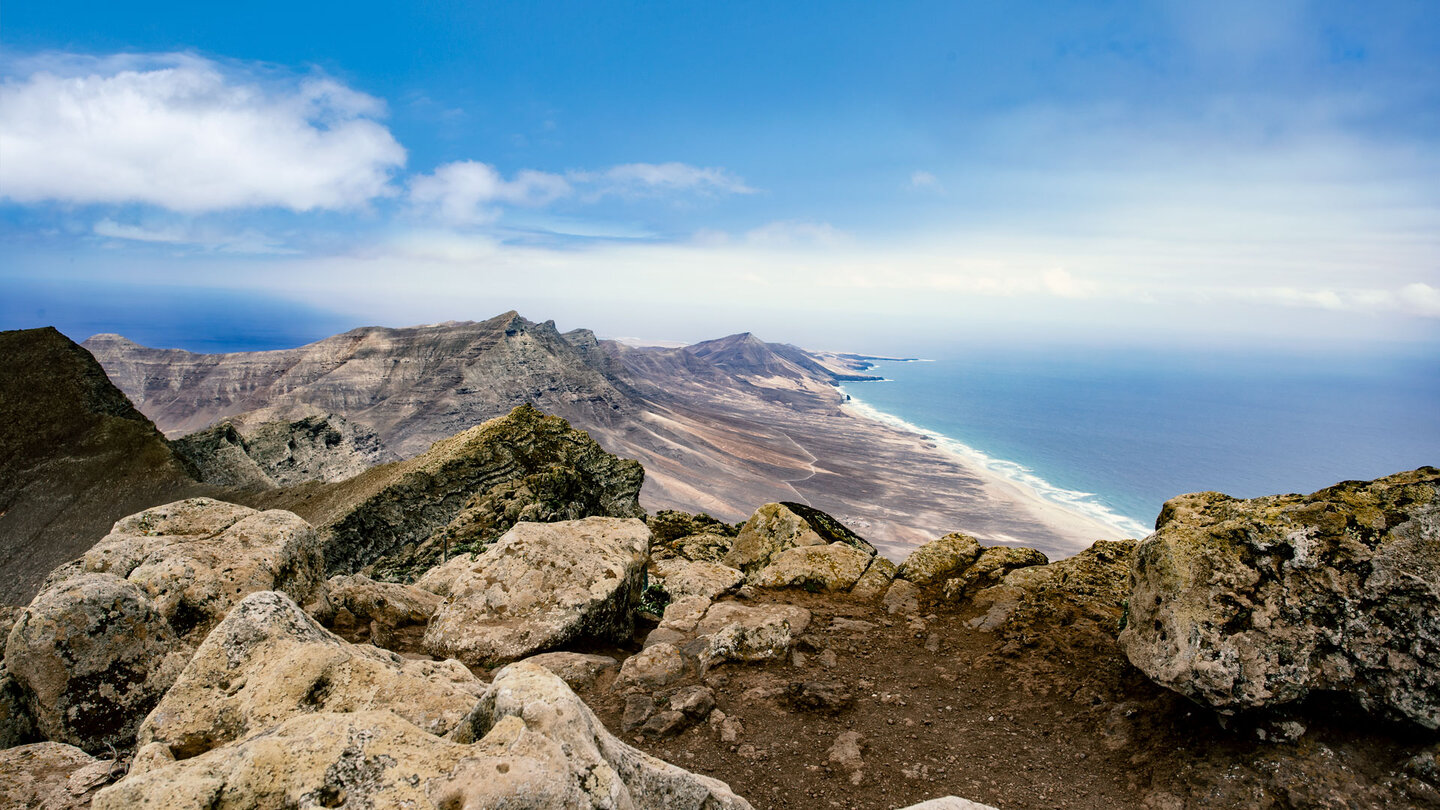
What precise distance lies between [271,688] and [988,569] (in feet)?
44.9

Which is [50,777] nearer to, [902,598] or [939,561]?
[902,598]

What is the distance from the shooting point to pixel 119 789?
3.76m

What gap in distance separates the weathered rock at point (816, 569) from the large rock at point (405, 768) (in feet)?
33.2

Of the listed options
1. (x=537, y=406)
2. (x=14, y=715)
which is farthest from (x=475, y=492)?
(x=537, y=406)

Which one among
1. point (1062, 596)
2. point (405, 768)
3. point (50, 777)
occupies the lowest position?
point (1062, 596)

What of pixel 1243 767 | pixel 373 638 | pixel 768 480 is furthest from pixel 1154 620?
pixel 768 480

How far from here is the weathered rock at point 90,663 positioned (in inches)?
281

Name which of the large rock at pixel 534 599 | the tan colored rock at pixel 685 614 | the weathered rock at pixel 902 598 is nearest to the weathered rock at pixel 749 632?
the tan colored rock at pixel 685 614

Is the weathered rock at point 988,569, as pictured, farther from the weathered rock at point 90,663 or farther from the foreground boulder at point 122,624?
the weathered rock at point 90,663

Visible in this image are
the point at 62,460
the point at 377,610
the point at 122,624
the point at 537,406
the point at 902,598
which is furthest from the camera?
the point at 537,406

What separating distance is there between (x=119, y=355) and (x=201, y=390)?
28671 mm

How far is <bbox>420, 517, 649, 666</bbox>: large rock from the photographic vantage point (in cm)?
1024

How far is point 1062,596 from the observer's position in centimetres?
1177

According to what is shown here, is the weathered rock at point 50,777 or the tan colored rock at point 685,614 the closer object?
the weathered rock at point 50,777
